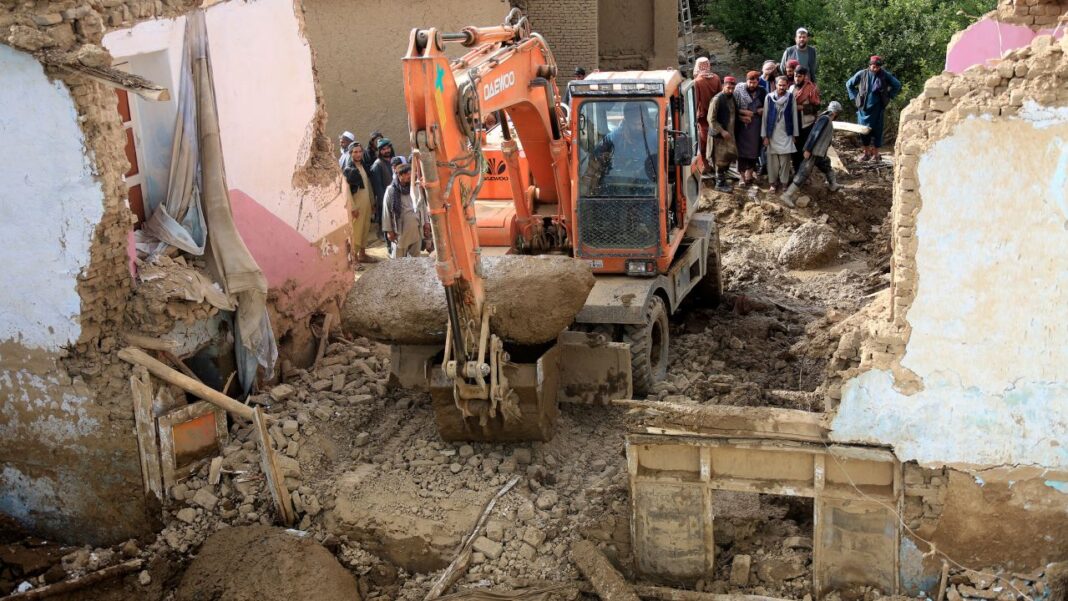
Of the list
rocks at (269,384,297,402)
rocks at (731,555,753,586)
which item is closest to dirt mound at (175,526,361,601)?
rocks at (269,384,297,402)

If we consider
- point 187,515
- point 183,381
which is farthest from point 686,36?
point 187,515

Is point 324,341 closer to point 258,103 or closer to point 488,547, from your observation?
point 258,103

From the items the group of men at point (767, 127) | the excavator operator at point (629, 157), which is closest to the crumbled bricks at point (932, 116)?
the excavator operator at point (629, 157)

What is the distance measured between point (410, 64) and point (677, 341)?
4928 millimetres

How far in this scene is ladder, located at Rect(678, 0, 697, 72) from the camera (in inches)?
826

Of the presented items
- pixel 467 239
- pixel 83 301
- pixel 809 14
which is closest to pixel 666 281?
pixel 467 239

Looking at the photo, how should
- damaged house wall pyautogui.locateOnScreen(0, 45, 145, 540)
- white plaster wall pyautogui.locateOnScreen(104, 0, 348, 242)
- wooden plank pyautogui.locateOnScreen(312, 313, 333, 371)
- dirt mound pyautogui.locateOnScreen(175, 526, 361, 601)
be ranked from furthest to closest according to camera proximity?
wooden plank pyautogui.locateOnScreen(312, 313, 333, 371)
white plaster wall pyautogui.locateOnScreen(104, 0, 348, 242)
damaged house wall pyautogui.locateOnScreen(0, 45, 145, 540)
dirt mound pyautogui.locateOnScreen(175, 526, 361, 601)

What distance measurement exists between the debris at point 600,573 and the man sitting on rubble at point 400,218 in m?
5.39

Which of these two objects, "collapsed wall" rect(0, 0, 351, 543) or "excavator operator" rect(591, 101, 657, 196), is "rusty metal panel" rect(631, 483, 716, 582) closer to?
"excavator operator" rect(591, 101, 657, 196)

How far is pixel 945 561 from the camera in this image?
274 inches

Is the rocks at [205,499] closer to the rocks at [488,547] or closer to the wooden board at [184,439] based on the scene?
the wooden board at [184,439]

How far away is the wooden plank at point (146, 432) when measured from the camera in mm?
8156

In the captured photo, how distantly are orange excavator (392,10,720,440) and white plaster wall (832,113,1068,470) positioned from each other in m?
2.46

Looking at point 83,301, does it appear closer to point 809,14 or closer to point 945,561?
point 945,561
